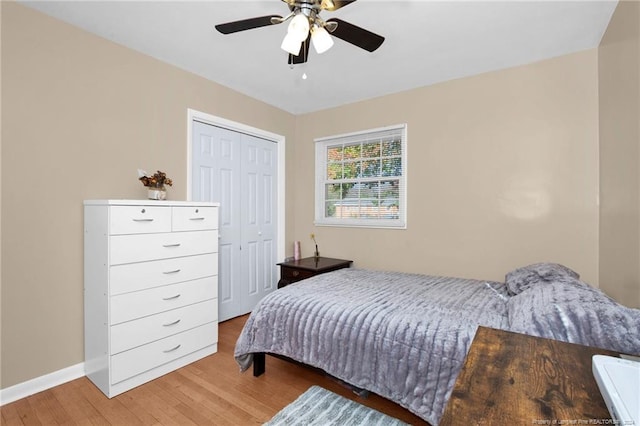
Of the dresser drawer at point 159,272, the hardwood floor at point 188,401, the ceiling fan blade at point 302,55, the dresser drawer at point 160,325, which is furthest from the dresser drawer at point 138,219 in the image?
the ceiling fan blade at point 302,55

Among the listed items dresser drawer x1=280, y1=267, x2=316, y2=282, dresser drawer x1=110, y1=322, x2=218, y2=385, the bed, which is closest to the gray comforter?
the bed

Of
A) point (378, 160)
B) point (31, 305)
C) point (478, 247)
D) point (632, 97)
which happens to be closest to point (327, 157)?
point (378, 160)

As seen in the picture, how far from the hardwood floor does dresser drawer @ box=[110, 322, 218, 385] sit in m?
0.12

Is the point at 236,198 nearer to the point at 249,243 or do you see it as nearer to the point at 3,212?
the point at 249,243

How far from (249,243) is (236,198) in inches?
22.2

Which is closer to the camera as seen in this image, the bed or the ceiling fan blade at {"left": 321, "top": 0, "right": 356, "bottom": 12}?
the bed

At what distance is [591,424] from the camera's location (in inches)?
23.4

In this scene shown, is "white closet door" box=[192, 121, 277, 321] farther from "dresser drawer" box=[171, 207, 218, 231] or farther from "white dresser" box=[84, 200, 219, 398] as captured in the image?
"white dresser" box=[84, 200, 219, 398]

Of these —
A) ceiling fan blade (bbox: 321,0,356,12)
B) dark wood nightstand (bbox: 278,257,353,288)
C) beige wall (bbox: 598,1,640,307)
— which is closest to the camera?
ceiling fan blade (bbox: 321,0,356,12)

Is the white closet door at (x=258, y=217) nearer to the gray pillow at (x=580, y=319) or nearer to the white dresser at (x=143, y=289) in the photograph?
the white dresser at (x=143, y=289)

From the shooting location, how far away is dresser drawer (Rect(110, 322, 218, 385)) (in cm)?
197

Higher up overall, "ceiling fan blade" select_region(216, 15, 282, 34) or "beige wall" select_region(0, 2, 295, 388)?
"ceiling fan blade" select_region(216, 15, 282, 34)

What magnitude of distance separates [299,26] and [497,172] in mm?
2264

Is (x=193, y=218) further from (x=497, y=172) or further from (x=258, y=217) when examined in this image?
(x=497, y=172)
